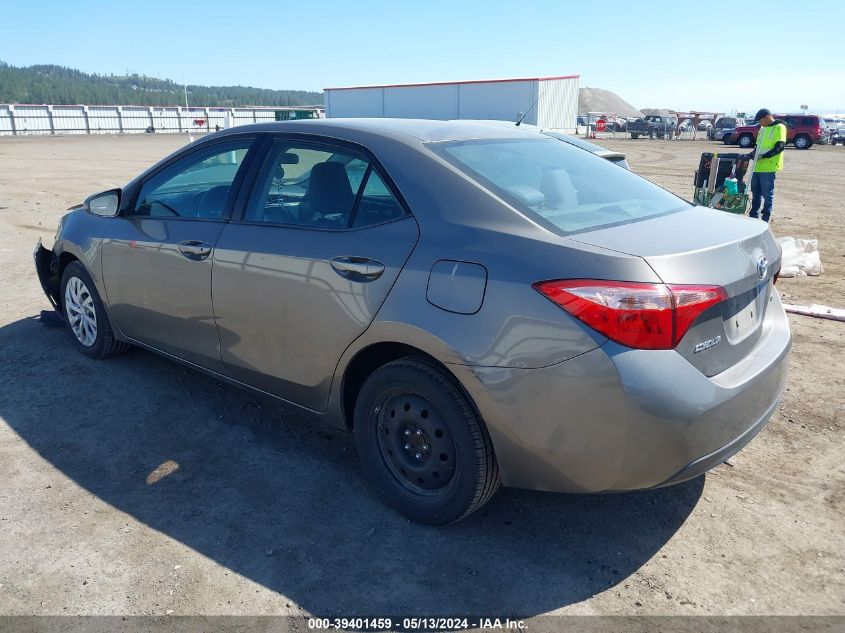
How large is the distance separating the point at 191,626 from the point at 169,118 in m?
63.0

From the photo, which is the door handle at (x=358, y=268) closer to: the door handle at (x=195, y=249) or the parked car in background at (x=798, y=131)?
the door handle at (x=195, y=249)

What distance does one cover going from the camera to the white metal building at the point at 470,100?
115 ft

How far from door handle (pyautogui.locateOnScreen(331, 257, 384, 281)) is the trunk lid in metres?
0.86

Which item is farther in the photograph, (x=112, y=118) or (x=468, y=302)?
(x=112, y=118)

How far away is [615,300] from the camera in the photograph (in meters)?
2.31

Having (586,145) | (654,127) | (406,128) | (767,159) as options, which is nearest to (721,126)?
(654,127)

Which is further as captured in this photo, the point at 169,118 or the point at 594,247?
the point at 169,118

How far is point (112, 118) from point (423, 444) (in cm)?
6044

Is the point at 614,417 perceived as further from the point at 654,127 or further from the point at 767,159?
the point at 654,127

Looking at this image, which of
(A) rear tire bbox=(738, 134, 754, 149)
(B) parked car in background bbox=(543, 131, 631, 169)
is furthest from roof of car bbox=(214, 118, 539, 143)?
(A) rear tire bbox=(738, 134, 754, 149)

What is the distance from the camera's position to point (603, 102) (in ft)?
532

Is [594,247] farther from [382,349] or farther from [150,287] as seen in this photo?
[150,287]

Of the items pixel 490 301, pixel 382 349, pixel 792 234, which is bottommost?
pixel 792 234

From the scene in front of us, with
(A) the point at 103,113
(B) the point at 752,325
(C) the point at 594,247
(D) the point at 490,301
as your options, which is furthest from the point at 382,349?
A: (A) the point at 103,113
